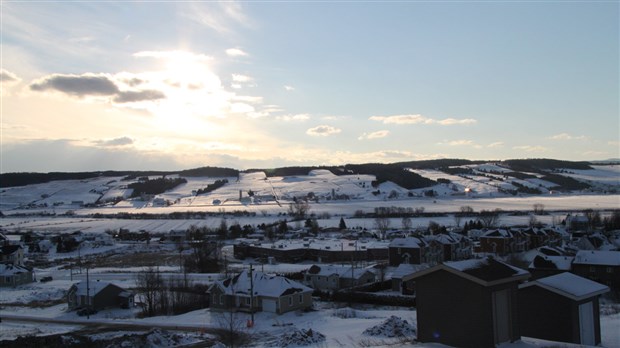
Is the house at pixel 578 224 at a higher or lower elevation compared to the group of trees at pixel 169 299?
lower

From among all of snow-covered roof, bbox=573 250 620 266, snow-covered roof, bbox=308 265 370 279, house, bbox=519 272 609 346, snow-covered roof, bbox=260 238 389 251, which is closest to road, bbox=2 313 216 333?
house, bbox=519 272 609 346

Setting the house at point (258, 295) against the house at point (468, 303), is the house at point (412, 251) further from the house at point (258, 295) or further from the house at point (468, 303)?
the house at point (468, 303)

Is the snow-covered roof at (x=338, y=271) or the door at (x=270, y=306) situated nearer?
the door at (x=270, y=306)

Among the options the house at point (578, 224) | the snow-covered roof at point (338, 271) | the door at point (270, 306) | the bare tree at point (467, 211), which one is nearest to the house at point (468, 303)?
the door at point (270, 306)

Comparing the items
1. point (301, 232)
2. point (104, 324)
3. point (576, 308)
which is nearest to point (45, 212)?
point (301, 232)

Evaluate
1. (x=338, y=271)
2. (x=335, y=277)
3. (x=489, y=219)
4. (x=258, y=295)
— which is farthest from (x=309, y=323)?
(x=489, y=219)
